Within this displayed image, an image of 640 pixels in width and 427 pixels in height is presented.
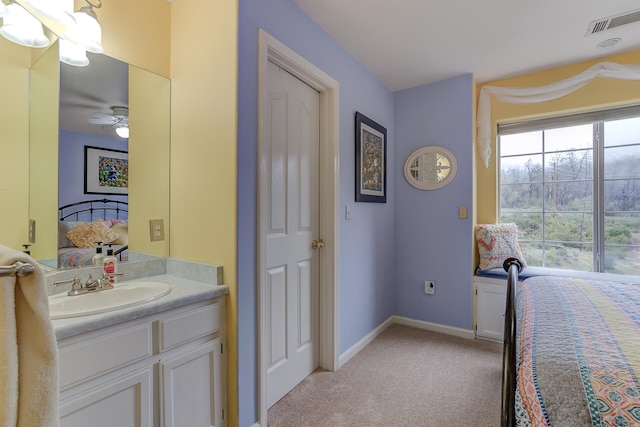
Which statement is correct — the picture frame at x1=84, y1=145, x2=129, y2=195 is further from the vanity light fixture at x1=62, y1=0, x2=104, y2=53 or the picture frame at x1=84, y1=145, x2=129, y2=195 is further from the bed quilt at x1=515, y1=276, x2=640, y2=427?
the bed quilt at x1=515, y1=276, x2=640, y2=427

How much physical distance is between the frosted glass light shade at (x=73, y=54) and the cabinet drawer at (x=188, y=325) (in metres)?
1.29

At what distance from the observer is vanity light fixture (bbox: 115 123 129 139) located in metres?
1.64

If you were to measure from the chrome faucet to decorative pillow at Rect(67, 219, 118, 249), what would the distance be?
0.59 feet

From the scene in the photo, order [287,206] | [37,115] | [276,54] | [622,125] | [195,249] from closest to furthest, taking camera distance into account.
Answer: [37,115]
[195,249]
[276,54]
[287,206]
[622,125]

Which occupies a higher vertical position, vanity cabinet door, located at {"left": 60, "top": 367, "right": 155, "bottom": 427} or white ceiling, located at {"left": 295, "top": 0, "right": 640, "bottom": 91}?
white ceiling, located at {"left": 295, "top": 0, "right": 640, "bottom": 91}

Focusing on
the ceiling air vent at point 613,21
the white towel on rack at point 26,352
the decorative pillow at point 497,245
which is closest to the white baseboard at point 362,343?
the decorative pillow at point 497,245

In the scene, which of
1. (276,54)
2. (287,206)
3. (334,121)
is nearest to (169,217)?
(287,206)

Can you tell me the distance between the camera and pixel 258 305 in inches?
63.4

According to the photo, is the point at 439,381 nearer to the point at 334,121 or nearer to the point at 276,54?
the point at 334,121

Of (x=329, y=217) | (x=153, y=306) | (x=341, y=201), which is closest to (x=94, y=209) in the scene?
(x=153, y=306)

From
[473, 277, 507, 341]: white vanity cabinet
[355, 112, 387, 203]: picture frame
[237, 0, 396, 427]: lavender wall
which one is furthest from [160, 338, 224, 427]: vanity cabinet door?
[473, 277, 507, 341]: white vanity cabinet

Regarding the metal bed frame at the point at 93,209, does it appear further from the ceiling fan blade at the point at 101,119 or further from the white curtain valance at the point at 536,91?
the white curtain valance at the point at 536,91

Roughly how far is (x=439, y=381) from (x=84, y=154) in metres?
2.56

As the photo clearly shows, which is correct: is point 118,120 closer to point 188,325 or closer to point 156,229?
point 156,229
